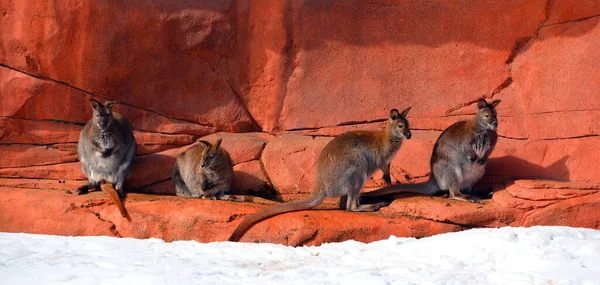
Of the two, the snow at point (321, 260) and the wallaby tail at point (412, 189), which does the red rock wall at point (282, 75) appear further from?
the snow at point (321, 260)

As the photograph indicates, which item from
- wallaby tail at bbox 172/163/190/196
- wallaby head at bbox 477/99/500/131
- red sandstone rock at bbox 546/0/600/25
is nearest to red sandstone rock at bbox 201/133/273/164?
wallaby tail at bbox 172/163/190/196

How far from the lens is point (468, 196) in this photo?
9508 millimetres

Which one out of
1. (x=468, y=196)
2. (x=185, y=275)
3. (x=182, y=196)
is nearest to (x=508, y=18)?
(x=468, y=196)

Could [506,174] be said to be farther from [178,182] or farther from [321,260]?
[178,182]

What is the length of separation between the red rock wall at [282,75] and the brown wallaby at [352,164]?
3.20ft

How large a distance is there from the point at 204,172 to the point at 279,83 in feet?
6.89

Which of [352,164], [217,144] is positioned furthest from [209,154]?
[352,164]

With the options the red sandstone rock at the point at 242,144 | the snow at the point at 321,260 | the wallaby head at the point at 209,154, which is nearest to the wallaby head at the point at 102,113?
the wallaby head at the point at 209,154

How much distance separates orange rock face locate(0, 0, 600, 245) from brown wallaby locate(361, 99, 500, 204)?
556mm

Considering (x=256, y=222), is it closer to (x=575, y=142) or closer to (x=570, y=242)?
(x=570, y=242)

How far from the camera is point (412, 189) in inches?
393

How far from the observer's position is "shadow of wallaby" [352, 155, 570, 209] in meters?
9.83

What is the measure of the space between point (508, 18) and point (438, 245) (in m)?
4.29

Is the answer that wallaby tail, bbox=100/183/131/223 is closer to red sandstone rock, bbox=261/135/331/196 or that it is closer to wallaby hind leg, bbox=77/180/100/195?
wallaby hind leg, bbox=77/180/100/195
